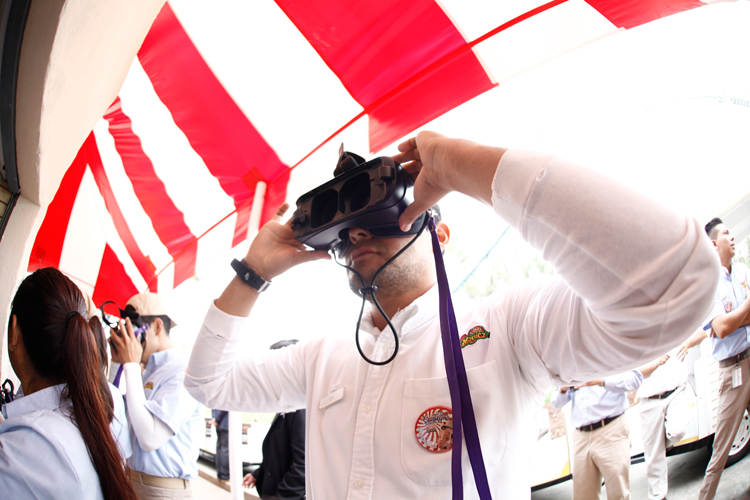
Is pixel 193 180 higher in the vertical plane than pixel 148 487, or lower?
higher

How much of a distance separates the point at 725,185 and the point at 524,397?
2.90 meters

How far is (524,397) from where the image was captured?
2.67ft

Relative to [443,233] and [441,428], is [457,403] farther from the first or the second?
[443,233]

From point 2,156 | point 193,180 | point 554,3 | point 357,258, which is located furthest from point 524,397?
point 193,180

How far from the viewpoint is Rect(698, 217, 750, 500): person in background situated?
7.10 feet

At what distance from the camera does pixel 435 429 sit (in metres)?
0.77

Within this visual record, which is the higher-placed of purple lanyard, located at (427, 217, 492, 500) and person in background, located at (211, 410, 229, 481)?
purple lanyard, located at (427, 217, 492, 500)

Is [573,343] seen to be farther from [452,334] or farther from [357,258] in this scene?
[357,258]

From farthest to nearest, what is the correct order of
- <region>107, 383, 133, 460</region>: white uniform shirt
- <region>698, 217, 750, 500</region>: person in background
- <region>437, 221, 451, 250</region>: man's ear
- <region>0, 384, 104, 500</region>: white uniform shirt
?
<region>698, 217, 750, 500</region>: person in background, <region>107, 383, 133, 460</region>: white uniform shirt, <region>437, 221, 451, 250</region>: man's ear, <region>0, 384, 104, 500</region>: white uniform shirt

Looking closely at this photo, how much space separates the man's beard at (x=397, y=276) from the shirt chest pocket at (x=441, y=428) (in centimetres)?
27

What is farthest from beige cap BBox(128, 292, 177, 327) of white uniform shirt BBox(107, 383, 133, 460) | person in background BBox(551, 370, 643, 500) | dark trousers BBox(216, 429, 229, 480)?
person in background BBox(551, 370, 643, 500)

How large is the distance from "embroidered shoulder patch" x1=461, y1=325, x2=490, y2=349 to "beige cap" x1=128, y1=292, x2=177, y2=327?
1999 mm

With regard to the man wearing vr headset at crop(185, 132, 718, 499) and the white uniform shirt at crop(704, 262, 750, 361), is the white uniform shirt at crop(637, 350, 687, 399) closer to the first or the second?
the white uniform shirt at crop(704, 262, 750, 361)

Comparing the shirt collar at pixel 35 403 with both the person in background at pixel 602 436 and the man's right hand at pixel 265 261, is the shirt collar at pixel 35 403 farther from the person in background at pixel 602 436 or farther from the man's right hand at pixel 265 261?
the person in background at pixel 602 436
